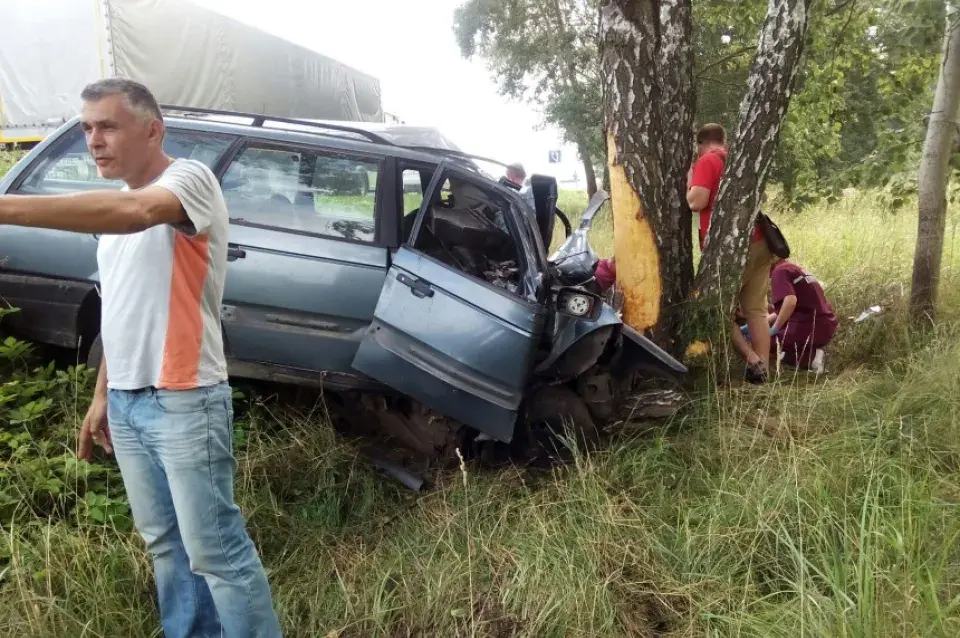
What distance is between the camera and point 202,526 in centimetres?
184

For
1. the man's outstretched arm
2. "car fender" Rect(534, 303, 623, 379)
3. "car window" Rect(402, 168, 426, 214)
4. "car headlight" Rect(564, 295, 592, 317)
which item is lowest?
"car fender" Rect(534, 303, 623, 379)

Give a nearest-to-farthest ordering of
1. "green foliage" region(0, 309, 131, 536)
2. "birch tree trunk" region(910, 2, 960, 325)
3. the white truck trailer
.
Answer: "green foliage" region(0, 309, 131, 536) → "birch tree trunk" region(910, 2, 960, 325) → the white truck trailer

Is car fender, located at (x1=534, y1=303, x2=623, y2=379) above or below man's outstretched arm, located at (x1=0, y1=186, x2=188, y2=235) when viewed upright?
below

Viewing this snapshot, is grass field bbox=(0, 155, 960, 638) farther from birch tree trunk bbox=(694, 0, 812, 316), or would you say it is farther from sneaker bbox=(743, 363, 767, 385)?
birch tree trunk bbox=(694, 0, 812, 316)

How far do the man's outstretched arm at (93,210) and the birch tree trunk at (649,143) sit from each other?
9.49 feet

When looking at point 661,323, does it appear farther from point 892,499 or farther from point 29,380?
point 29,380

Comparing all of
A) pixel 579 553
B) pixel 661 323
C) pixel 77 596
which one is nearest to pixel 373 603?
pixel 579 553

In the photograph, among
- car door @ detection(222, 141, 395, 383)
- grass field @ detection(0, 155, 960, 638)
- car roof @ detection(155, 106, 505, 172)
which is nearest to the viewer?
grass field @ detection(0, 155, 960, 638)

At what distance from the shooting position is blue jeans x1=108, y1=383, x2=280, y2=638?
71.1 inches

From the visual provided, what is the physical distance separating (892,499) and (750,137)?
218 centimetres

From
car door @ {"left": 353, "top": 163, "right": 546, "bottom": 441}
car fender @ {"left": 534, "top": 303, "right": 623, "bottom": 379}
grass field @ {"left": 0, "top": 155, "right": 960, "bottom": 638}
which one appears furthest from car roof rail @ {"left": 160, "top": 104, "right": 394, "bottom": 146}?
grass field @ {"left": 0, "top": 155, "right": 960, "bottom": 638}

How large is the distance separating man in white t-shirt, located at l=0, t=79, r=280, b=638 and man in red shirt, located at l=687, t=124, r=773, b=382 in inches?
127

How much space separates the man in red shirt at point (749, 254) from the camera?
167 inches

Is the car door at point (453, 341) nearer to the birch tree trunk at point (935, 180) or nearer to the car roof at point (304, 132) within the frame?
the car roof at point (304, 132)
